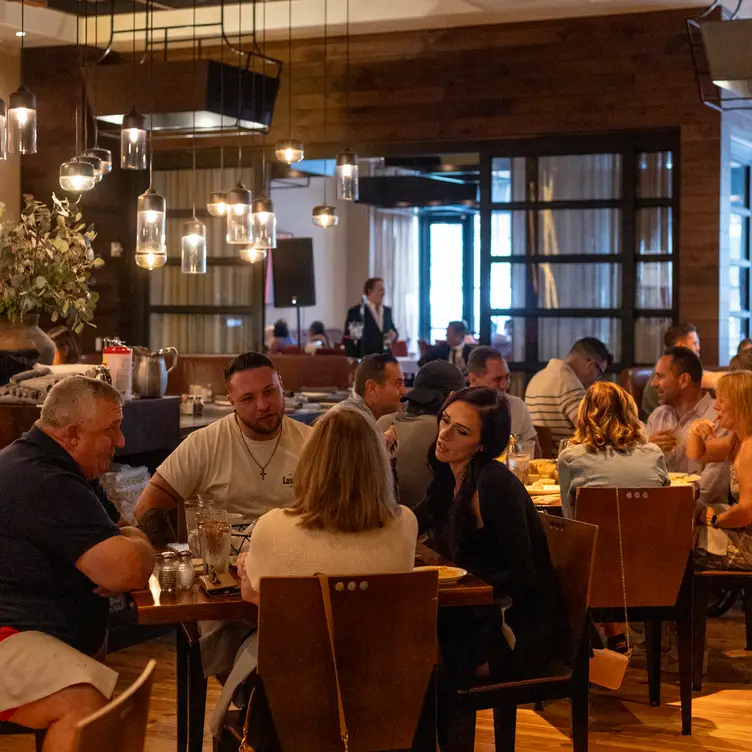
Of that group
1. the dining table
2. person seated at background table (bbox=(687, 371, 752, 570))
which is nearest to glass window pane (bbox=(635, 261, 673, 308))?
person seated at background table (bbox=(687, 371, 752, 570))

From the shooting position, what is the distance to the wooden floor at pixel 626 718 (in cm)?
421

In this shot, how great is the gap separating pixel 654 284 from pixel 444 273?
36.1 ft

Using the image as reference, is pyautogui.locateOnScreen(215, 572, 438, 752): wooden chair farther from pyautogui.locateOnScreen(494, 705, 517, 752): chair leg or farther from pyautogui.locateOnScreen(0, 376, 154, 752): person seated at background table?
pyautogui.locateOnScreen(494, 705, 517, 752): chair leg

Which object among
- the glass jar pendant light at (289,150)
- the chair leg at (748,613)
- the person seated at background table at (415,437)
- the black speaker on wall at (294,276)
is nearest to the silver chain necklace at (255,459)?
the person seated at background table at (415,437)

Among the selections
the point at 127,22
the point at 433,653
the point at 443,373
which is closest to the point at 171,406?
the point at 443,373

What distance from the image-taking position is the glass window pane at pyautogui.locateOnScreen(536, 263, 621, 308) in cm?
962

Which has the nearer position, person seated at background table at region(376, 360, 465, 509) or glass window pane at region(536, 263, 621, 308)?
person seated at background table at region(376, 360, 465, 509)

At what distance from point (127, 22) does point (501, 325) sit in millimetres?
4292

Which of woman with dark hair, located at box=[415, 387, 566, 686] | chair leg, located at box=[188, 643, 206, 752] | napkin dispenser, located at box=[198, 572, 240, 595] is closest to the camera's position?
napkin dispenser, located at box=[198, 572, 240, 595]

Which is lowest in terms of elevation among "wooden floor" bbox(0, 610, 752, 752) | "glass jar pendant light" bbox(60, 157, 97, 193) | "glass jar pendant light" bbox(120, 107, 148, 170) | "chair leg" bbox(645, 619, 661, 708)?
"wooden floor" bbox(0, 610, 752, 752)

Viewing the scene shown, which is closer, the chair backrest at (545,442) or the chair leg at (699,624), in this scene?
the chair leg at (699,624)

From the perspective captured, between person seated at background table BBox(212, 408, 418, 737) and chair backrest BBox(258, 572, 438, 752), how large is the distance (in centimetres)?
11

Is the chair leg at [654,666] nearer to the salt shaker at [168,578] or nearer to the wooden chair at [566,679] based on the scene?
the wooden chair at [566,679]

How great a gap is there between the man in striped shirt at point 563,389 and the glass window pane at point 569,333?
2827 mm
